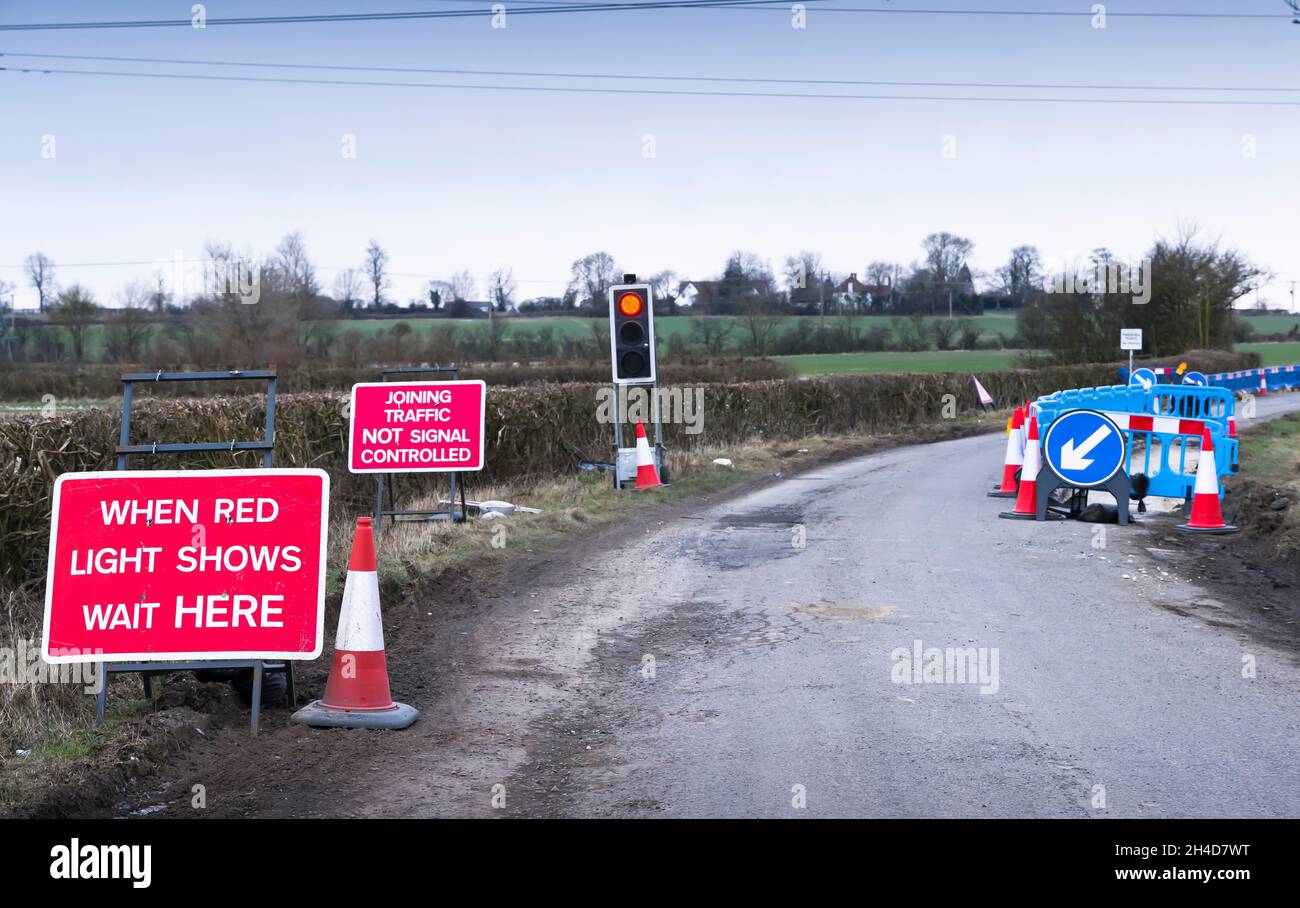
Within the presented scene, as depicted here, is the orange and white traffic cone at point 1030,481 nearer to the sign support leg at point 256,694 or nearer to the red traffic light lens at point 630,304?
the red traffic light lens at point 630,304

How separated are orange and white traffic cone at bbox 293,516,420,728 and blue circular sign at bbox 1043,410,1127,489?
981cm

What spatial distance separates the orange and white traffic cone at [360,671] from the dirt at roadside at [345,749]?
0.10 metres

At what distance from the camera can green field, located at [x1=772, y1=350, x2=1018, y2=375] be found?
5578 cm

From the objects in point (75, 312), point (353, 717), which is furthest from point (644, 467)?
point (75, 312)

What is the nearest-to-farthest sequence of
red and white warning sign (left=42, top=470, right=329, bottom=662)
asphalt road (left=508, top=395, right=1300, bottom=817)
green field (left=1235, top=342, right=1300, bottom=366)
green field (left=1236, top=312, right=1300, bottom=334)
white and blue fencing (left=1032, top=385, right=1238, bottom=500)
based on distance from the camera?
asphalt road (left=508, top=395, right=1300, bottom=817) → red and white warning sign (left=42, top=470, right=329, bottom=662) → white and blue fencing (left=1032, top=385, right=1238, bottom=500) → green field (left=1235, top=342, right=1300, bottom=366) → green field (left=1236, top=312, right=1300, bottom=334)

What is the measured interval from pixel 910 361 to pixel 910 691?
186 ft

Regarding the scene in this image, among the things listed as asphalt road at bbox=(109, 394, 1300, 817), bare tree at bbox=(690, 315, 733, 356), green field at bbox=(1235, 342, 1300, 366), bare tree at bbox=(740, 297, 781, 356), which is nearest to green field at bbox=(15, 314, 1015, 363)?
bare tree at bbox=(690, 315, 733, 356)

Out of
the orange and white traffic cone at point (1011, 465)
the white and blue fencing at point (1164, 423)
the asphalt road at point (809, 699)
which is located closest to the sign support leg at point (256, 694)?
the asphalt road at point (809, 699)

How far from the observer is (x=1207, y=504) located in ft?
44.4

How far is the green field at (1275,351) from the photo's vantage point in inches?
2637

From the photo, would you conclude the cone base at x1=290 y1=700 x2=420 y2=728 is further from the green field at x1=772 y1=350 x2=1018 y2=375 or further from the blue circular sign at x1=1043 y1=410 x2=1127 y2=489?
the green field at x1=772 y1=350 x2=1018 y2=375

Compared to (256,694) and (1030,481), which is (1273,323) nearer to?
(1030,481)
